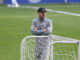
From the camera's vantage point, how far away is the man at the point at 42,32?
7910mm

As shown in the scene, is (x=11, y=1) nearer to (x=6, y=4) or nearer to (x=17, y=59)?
(x=6, y=4)

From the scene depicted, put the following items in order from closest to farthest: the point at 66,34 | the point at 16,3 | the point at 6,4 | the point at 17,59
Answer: the point at 17,59 < the point at 66,34 < the point at 16,3 < the point at 6,4

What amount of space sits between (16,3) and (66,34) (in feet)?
88.4

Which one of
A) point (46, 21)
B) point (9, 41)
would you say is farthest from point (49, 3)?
point (46, 21)

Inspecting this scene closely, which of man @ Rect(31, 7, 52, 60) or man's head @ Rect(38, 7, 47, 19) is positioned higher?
man's head @ Rect(38, 7, 47, 19)

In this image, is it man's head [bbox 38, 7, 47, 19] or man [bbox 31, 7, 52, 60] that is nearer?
man [bbox 31, 7, 52, 60]

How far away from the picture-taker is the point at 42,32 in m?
8.37

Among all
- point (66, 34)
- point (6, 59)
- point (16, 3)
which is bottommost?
point (6, 59)

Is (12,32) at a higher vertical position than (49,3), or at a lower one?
lower

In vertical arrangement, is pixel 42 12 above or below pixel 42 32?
above

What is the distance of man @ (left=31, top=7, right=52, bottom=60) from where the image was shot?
791 cm

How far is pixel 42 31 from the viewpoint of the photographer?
8.34 m

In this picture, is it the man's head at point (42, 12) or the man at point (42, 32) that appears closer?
the man at point (42, 32)

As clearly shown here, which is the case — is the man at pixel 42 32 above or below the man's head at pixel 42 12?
below
